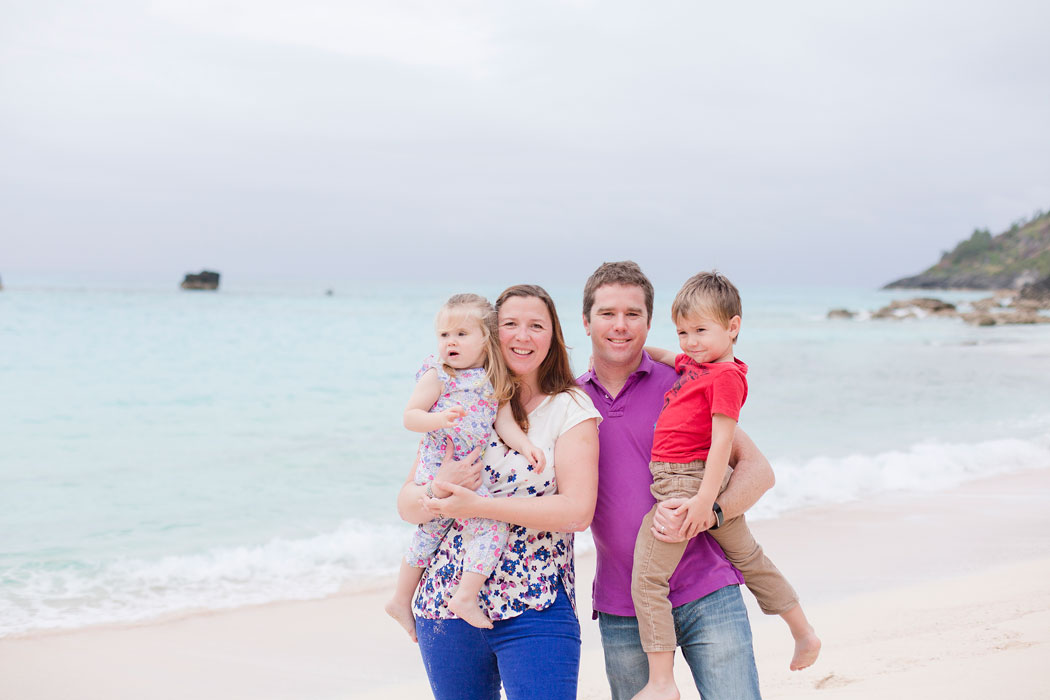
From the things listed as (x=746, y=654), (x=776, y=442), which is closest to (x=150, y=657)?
(x=746, y=654)

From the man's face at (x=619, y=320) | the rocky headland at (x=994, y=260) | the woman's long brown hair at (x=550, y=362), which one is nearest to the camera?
the woman's long brown hair at (x=550, y=362)

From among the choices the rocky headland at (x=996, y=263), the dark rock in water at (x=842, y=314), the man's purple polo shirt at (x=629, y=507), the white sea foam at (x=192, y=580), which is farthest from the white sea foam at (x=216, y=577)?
the rocky headland at (x=996, y=263)

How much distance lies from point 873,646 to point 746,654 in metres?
2.51

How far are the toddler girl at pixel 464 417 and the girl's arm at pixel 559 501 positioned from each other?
85mm

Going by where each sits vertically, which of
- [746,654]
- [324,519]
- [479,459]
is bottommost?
[324,519]

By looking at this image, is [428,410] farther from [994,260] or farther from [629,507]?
[994,260]

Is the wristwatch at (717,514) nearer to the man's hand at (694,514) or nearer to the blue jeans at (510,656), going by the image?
the man's hand at (694,514)

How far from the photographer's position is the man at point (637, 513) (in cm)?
282

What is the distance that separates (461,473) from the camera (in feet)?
8.83

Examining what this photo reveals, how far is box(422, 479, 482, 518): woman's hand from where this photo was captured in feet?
8.51

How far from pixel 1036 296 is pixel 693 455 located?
5985 centimetres

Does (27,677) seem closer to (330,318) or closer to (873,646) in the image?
(873,646)

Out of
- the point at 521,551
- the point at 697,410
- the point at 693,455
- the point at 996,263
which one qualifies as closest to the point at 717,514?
the point at 693,455

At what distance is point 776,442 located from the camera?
12.7 metres
